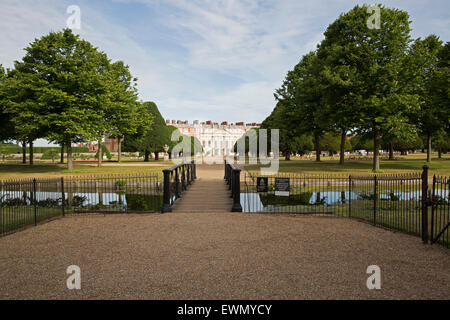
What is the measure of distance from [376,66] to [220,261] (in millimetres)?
24810

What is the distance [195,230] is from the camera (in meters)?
9.13

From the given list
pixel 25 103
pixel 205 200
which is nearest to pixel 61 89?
pixel 25 103

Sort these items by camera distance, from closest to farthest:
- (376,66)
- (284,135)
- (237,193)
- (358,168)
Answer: (237,193) → (376,66) → (358,168) → (284,135)

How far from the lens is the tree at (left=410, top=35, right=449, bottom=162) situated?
93.5 feet

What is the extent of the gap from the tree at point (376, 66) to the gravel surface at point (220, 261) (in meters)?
19.3

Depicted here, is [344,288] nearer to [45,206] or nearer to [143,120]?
[45,206]

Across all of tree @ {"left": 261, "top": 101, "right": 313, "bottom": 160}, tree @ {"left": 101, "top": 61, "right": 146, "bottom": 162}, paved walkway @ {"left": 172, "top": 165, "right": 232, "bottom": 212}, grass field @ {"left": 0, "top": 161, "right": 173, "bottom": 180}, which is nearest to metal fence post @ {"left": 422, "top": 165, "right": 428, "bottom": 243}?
paved walkway @ {"left": 172, "top": 165, "right": 232, "bottom": 212}

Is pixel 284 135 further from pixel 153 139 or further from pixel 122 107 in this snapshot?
pixel 122 107

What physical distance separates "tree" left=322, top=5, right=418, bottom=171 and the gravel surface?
63.2 ft

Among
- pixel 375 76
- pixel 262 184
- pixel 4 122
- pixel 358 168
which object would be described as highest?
pixel 375 76

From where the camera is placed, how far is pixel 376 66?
25188mm

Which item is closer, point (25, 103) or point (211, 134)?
point (25, 103)

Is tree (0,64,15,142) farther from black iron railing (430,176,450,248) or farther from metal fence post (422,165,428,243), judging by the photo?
black iron railing (430,176,450,248)

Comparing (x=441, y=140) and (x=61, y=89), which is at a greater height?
(x=61, y=89)
